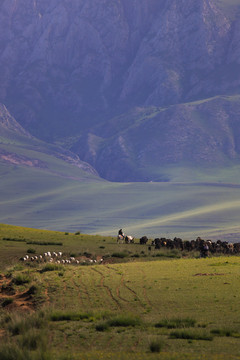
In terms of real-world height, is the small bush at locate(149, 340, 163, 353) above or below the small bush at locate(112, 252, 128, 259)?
below

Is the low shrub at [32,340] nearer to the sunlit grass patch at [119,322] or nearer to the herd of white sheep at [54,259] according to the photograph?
the sunlit grass patch at [119,322]

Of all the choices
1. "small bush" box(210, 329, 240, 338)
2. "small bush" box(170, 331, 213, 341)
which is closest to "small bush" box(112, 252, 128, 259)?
"small bush" box(210, 329, 240, 338)

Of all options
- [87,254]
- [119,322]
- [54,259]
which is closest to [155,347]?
[119,322]

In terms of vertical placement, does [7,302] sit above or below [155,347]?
above

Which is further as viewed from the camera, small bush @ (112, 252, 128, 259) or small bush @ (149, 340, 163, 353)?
small bush @ (112, 252, 128, 259)

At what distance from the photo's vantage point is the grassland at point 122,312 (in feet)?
73.5

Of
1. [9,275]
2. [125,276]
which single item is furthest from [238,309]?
[9,275]

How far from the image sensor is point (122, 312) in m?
29.7

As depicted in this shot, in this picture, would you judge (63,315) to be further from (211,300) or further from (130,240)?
(130,240)

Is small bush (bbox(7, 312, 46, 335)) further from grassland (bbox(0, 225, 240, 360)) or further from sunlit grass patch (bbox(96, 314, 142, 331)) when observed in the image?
sunlit grass patch (bbox(96, 314, 142, 331))

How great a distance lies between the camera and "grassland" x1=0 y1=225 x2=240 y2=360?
73.5 ft

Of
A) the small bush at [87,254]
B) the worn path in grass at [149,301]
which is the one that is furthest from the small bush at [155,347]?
the small bush at [87,254]

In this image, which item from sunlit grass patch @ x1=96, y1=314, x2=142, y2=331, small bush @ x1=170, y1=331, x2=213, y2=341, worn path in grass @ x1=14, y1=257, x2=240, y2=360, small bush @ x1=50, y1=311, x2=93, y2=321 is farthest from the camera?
small bush @ x1=50, y1=311, x2=93, y2=321

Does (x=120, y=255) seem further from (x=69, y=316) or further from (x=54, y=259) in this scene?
Answer: (x=69, y=316)
